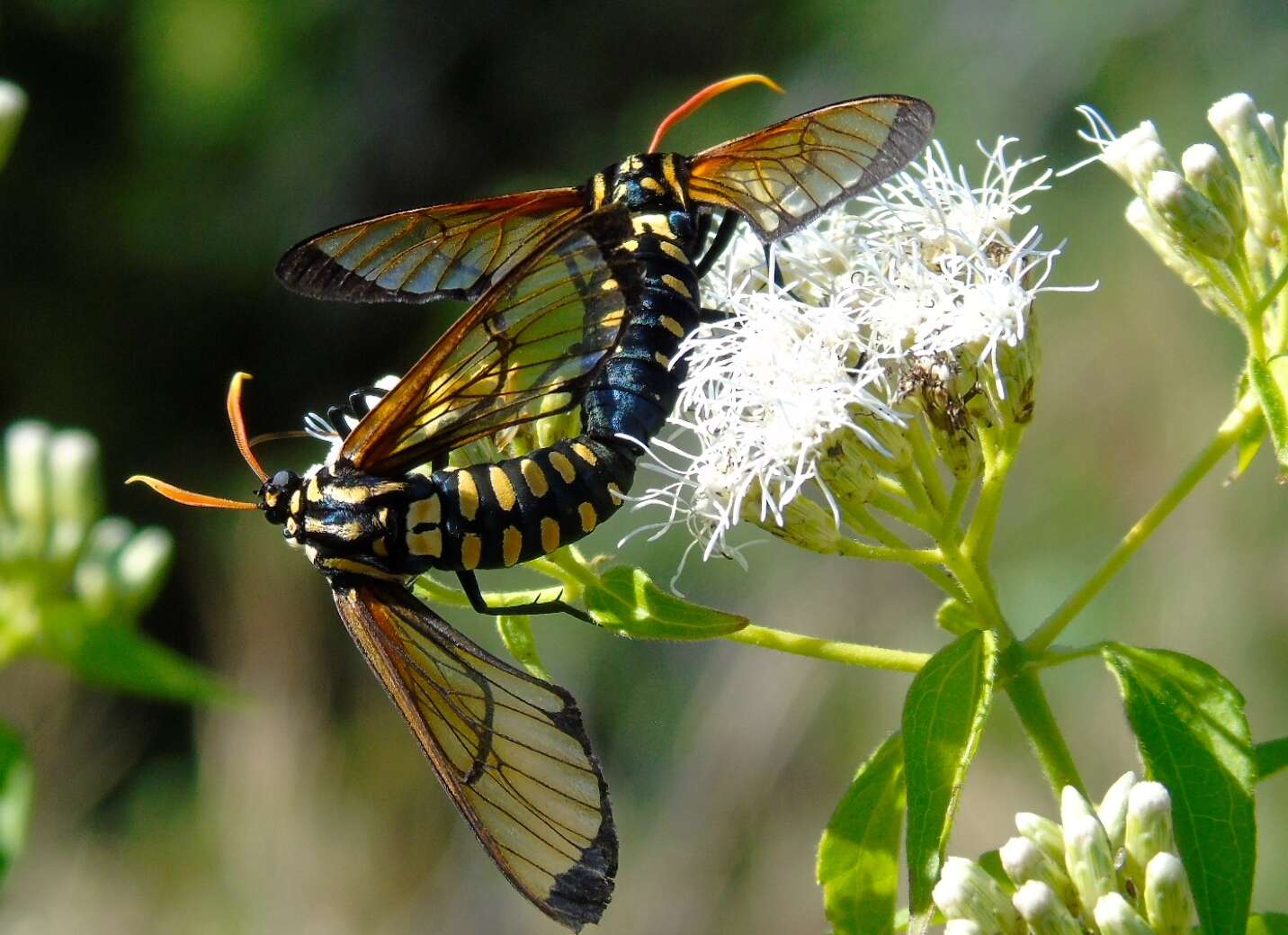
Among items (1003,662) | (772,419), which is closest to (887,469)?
(772,419)

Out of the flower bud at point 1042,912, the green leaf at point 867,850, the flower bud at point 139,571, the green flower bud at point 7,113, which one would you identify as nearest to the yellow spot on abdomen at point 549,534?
the green leaf at point 867,850

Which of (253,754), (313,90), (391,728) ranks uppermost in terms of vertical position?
(313,90)

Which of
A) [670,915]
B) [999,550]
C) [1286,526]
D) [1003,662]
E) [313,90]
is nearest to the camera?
[1003,662]

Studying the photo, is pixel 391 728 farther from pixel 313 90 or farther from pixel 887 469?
pixel 887 469

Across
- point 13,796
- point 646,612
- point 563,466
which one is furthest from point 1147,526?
point 13,796

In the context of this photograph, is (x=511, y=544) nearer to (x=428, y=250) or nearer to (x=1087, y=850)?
(x=428, y=250)

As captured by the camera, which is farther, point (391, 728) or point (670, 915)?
point (391, 728)

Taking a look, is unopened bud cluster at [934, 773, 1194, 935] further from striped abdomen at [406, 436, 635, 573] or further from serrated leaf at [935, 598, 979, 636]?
striped abdomen at [406, 436, 635, 573]
